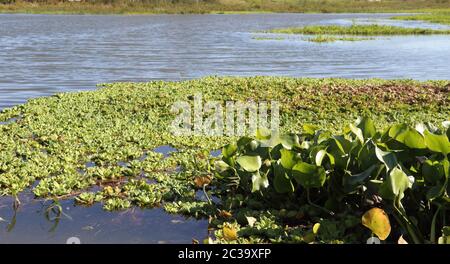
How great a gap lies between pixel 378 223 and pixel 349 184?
0.73 meters

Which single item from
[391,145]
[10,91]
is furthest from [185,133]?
[10,91]

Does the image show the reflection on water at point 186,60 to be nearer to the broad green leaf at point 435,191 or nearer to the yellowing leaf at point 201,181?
the yellowing leaf at point 201,181

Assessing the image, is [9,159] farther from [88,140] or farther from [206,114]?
[206,114]

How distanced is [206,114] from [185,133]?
1888 millimetres

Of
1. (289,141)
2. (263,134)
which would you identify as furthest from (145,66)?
(289,141)

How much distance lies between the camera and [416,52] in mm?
37062

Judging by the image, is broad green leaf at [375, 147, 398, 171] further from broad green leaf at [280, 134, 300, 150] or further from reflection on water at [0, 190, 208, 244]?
reflection on water at [0, 190, 208, 244]

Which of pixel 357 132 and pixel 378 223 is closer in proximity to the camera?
pixel 378 223

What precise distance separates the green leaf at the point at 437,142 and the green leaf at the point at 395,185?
67 cm

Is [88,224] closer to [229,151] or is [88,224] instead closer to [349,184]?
[229,151]

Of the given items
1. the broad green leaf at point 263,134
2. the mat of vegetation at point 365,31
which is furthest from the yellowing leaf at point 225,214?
the mat of vegetation at point 365,31

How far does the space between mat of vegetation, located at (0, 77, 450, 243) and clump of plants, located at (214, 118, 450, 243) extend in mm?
19

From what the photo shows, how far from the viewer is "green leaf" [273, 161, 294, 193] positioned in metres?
6.68

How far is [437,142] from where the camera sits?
6.09 metres
